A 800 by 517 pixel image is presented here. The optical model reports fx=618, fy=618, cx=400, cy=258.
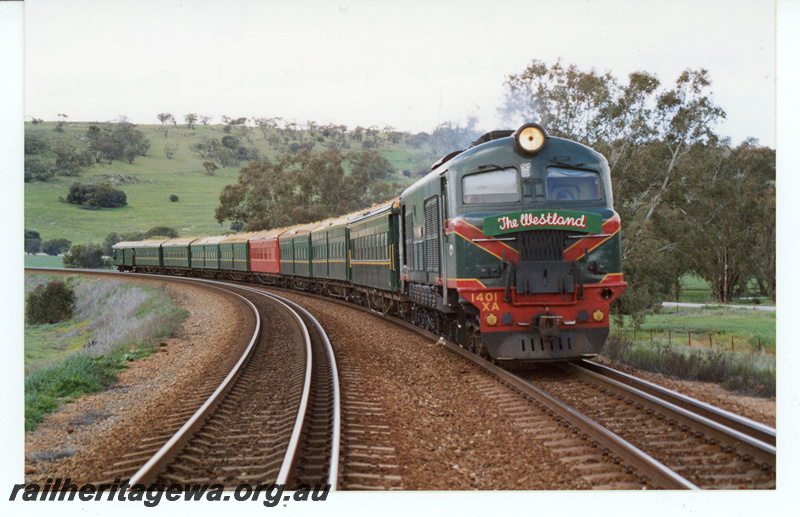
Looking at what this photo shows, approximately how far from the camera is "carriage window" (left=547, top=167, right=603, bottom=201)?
9.89 metres

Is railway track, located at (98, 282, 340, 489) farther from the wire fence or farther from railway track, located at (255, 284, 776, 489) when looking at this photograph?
the wire fence

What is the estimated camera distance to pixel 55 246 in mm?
32250

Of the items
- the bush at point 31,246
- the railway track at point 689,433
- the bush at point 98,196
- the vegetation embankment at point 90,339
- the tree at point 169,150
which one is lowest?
the vegetation embankment at point 90,339

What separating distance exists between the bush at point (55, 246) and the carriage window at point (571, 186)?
25931mm

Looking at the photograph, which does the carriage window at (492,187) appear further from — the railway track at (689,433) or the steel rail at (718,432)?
the steel rail at (718,432)

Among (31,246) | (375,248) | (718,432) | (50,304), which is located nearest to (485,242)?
(718,432)

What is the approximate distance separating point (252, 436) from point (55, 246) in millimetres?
29687

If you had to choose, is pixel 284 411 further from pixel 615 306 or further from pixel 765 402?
pixel 615 306

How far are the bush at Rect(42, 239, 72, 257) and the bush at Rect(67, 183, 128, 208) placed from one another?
2.23m

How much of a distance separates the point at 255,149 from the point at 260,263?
46.3 metres

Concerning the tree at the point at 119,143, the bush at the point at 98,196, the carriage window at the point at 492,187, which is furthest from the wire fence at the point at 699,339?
the tree at the point at 119,143

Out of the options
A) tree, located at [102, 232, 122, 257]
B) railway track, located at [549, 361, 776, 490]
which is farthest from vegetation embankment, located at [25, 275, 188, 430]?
tree, located at [102, 232, 122, 257]

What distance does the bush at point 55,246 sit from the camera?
96.8ft

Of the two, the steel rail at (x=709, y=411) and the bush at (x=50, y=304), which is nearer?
the steel rail at (x=709, y=411)
